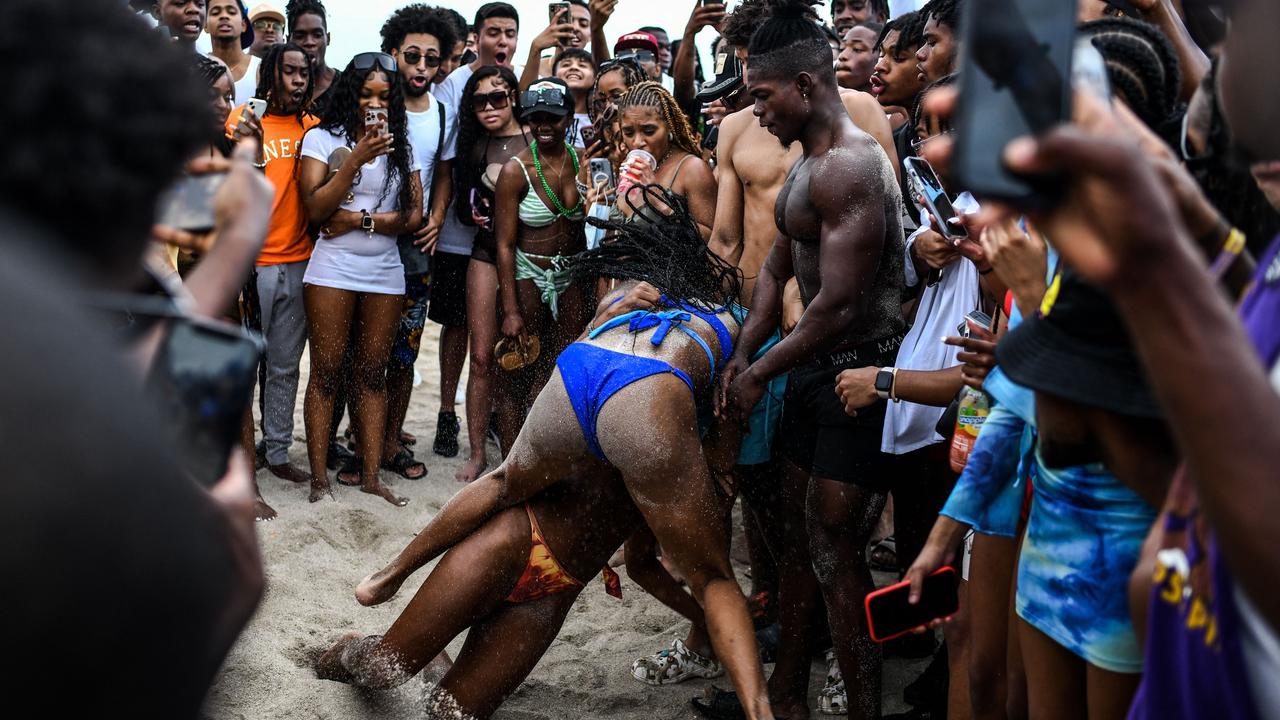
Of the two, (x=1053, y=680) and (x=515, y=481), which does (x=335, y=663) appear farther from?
(x=1053, y=680)

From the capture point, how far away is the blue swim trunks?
3.89 metres

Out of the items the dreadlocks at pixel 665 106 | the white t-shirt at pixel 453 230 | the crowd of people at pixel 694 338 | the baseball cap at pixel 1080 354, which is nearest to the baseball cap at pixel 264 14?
the crowd of people at pixel 694 338

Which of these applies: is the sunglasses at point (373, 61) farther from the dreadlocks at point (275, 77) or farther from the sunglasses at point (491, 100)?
the sunglasses at point (491, 100)

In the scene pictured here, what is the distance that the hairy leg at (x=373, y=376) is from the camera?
518 centimetres

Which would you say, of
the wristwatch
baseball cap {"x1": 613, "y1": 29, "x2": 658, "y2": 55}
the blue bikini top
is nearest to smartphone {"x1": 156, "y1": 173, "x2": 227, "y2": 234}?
the blue bikini top

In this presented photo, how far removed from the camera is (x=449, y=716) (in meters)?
3.36

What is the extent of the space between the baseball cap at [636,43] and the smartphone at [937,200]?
4274mm

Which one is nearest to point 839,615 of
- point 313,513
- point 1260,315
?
point 1260,315

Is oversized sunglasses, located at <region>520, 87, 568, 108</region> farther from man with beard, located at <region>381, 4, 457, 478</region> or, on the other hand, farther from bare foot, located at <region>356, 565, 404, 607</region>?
bare foot, located at <region>356, 565, 404, 607</region>

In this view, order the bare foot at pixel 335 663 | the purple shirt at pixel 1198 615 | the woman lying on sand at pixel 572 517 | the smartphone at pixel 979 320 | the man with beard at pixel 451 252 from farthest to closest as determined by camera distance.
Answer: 1. the man with beard at pixel 451 252
2. the bare foot at pixel 335 663
3. the woman lying on sand at pixel 572 517
4. the smartphone at pixel 979 320
5. the purple shirt at pixel 1198 615

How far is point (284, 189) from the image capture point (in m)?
5.11

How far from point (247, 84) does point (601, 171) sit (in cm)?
196

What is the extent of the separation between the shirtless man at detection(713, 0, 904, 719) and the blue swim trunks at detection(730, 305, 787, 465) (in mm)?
100

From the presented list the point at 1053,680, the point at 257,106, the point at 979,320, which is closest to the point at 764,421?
the point at 979,320
